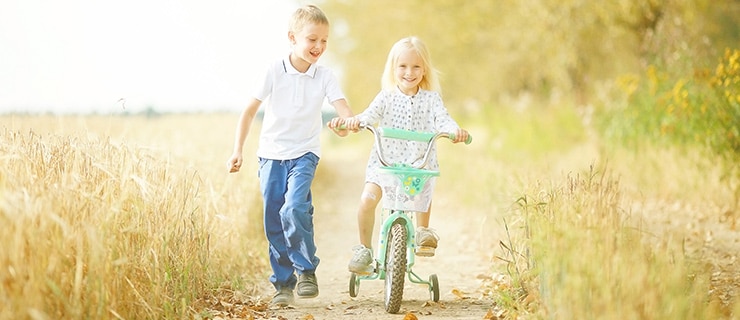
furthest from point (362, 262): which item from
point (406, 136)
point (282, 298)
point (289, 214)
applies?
point (406, 136)

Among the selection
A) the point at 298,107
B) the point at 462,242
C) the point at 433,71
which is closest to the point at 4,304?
the point at 298,107

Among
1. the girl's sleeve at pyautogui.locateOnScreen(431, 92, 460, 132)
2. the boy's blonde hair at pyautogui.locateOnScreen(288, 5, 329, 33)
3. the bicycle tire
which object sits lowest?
the bicycle tire

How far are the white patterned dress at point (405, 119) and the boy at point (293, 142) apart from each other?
0.74 ft

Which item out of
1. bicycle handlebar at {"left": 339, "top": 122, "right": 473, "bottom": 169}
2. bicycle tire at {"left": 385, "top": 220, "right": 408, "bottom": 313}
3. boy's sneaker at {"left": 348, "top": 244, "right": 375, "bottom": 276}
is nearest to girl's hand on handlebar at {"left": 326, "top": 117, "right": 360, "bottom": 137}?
bicycle handlebar at {"left": 339, "top": 122, "right": 473, "bottom": 169}

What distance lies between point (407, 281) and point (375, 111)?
5.91ft

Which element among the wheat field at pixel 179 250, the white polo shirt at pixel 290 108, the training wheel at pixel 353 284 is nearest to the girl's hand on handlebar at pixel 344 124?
the white polo shirt at pixel 290 108

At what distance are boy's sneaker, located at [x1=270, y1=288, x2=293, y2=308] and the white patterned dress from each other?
37.6 inches

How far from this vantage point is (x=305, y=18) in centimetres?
543

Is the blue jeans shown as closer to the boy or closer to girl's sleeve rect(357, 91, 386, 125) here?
the boy

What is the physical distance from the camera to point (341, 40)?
24.2 meters

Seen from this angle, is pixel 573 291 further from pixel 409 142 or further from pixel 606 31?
pixel 606 31

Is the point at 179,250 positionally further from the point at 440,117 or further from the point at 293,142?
the point at 440,117

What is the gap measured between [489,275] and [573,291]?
2.70 metres

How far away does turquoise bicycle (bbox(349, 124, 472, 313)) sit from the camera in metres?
5.11
